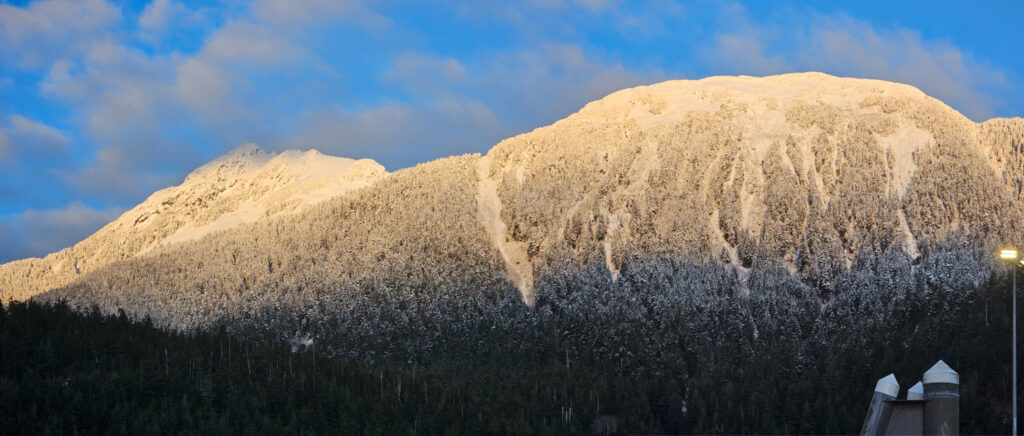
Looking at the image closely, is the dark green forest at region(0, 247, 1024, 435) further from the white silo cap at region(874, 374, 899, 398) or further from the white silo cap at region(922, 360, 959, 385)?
the white silo cap at region(922, 360, 959, 385)

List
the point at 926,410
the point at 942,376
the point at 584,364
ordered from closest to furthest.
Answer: the point at 942,376
the point at 926,410
the point at 584,364

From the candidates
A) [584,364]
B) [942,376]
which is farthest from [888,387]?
[584,364]

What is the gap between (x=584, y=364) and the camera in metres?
179

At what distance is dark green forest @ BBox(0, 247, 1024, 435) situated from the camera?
138375 mm

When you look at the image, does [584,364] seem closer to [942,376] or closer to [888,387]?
[888,387]

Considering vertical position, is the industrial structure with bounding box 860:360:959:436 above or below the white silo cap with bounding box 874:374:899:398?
below

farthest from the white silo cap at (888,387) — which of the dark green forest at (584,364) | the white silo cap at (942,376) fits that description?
the dark green forest at (584,364)

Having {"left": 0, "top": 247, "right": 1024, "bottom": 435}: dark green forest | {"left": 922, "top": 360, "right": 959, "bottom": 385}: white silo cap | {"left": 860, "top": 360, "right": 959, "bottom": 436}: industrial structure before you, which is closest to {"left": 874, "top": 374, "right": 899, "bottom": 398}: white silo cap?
{"left": 860, "top": 360, "right": 959, "bottom": 436}: industrial structure

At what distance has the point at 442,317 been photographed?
656 ft

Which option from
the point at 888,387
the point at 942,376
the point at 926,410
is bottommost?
the point at 926,410

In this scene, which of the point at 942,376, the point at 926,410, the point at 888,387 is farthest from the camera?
the point at 888,387

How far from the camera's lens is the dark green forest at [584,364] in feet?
454

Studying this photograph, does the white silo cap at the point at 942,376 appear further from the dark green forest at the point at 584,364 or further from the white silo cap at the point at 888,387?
the dark green forest at the point at 584,364

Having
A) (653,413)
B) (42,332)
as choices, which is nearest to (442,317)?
(653,413)
